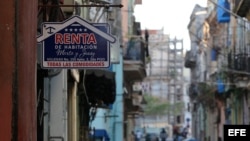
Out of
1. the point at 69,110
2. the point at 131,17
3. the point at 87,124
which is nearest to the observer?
the point at 69,110

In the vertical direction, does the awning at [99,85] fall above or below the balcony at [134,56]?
below

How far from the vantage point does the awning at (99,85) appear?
628 inches

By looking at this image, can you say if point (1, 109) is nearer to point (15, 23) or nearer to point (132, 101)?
point (15, 23)

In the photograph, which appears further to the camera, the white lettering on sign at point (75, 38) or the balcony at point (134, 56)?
the balcony at point (134, 56)

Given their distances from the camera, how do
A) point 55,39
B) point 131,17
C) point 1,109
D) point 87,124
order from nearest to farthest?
point 1,109
point 55,39
point 87,124
point 131,17

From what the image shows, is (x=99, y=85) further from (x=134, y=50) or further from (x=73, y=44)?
(x=134, y=50)

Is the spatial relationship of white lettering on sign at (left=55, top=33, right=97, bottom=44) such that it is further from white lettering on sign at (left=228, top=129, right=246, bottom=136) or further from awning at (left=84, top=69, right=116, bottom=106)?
awning at (left=84, top=69, right=116, bottom=106)

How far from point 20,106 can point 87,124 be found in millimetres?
13382

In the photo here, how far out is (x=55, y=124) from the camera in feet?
38.4

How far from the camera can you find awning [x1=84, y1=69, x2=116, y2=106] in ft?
52.3

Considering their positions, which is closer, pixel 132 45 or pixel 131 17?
pixel 132 45

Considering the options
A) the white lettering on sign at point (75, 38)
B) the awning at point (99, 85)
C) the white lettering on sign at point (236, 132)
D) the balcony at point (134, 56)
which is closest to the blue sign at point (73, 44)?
the white lettering on sign at point (75, 38)

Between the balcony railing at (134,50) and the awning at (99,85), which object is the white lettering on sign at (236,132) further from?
the balcony railing at (134,50)

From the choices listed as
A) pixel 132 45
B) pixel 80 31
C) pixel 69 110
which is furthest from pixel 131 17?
pixel 80 31
